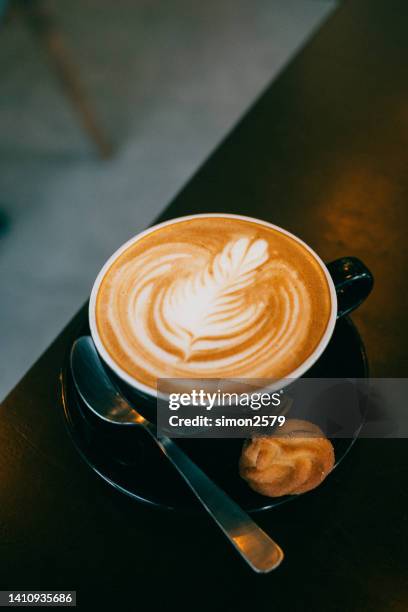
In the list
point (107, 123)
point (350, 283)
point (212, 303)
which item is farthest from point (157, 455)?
point (107, 123)

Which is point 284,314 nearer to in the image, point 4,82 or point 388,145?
point 388,145

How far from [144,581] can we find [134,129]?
5.68 ft

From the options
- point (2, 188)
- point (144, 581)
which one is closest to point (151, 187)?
point (2, 188)

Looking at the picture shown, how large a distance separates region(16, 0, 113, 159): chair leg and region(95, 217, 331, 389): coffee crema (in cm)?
130

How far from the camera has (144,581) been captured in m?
0.52

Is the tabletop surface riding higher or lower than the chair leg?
lower

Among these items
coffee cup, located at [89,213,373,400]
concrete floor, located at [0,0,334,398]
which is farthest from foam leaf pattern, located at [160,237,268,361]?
concrete floor, located at [0,0,334,398]

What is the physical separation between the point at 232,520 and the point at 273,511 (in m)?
0.07

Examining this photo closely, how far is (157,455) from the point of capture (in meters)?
0.57

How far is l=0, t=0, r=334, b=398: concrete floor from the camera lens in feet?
5.00

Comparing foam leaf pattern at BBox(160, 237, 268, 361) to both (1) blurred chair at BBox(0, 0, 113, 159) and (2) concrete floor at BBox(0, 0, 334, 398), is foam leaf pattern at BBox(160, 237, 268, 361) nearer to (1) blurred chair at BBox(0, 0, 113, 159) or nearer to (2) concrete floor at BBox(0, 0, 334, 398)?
(2) concrete floor at BBox(0, 0, 334, 398)

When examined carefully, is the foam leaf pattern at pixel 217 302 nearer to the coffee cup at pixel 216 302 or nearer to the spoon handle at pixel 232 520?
the coffee cup at pixel 216 302

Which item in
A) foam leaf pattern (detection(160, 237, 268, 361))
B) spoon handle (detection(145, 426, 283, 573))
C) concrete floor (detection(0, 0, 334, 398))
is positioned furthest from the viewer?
concrete floor (detection(0, 0, 334, 398))

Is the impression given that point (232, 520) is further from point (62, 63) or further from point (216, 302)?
point (62, 63)
